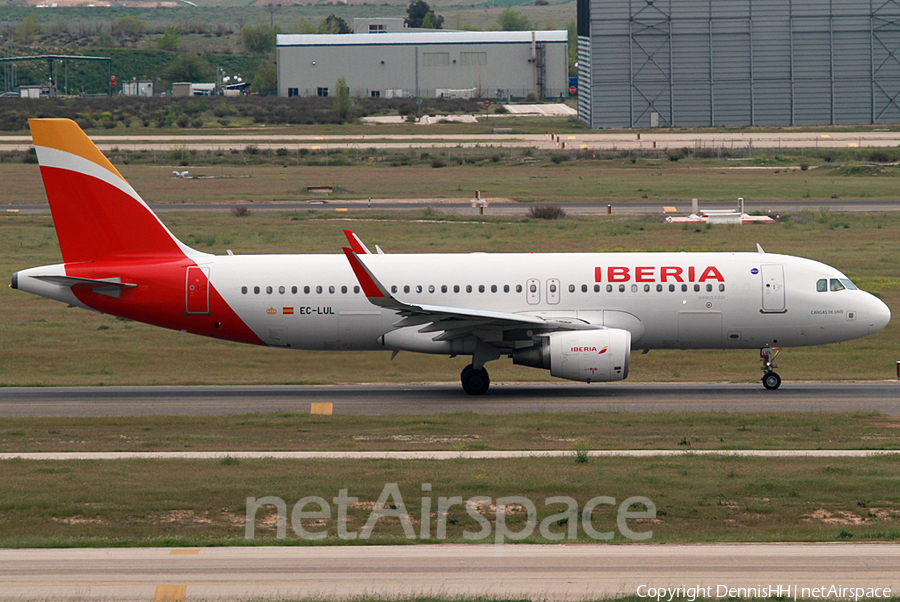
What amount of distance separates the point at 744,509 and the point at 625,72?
11484cm

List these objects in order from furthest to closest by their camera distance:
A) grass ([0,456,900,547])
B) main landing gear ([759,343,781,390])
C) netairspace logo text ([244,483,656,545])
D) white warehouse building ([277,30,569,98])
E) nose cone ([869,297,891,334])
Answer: white warehouse building ([277,30,569,98]), main landing gear ([759,343,781,390]), nose cone ([869,297,891,334]), grass ([0,456,900,547]), netairspace logo text ([244,483,656,545])

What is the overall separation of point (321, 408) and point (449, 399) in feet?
12.9

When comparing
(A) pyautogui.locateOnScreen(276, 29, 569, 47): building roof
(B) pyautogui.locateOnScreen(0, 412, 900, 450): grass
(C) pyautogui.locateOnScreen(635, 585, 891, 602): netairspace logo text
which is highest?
(A) pyautogui.locateOnScreen(276, 29, 569, 47): building roof

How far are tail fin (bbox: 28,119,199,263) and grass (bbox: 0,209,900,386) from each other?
5316 mm

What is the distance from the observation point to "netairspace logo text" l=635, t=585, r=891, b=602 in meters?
14.1

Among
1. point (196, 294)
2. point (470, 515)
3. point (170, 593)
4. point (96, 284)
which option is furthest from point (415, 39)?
point (170, 593)

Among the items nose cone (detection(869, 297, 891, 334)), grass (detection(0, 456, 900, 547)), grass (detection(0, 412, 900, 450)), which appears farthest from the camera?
nose cone (detection(869, 297, 891, 334))

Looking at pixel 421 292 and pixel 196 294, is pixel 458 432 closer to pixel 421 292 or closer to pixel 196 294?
pixel 421 292

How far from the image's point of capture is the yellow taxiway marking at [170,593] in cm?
1450

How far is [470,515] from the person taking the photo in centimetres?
1853

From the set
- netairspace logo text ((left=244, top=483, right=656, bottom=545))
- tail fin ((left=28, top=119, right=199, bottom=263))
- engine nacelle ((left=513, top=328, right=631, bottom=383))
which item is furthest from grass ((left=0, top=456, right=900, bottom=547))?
tail fin ((left=28, top=119, right=199, bottom=263))

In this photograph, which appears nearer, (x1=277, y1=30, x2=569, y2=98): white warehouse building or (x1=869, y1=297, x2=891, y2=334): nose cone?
(x1=869, y1=297, x2=891, y2=334): nose cone

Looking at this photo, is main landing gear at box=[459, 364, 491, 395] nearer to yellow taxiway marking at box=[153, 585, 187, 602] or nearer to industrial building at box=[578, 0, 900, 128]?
yellow taxiway marking at box=[153, 585, 187, 602]

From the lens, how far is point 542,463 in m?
22.1
